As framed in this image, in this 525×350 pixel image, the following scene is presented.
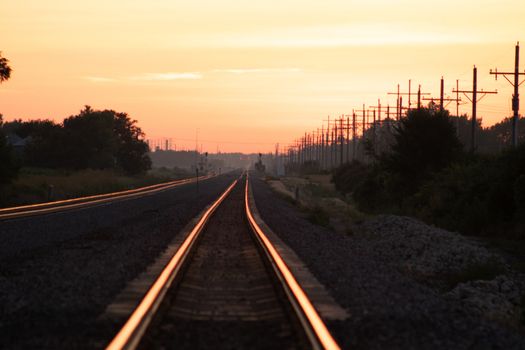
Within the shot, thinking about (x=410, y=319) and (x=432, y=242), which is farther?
(x=432, y=242)

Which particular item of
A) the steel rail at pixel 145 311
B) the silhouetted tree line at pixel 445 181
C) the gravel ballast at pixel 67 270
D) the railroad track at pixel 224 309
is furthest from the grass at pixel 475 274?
the silhouetted tree line at pixel 445 181

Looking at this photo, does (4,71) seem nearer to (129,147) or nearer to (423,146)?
(423,146)

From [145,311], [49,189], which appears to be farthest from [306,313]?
[49,189]

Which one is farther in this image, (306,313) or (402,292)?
(402,292)

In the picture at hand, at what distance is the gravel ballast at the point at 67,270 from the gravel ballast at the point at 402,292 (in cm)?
311

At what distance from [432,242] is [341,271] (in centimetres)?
810

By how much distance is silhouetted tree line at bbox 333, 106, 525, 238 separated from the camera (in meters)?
27.0

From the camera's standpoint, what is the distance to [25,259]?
15.1 m

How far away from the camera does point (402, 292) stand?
36.1 feet

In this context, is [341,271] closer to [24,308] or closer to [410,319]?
[410,319]

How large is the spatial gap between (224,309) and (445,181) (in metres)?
26.5

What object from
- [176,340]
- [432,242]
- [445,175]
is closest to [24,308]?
[176,340]

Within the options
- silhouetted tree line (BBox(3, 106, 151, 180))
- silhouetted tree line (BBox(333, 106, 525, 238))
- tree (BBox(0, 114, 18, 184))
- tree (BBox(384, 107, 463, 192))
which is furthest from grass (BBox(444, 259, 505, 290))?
silhouetted tree line (BBox(3, 106, 151, 180))

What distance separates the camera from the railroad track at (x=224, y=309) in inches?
289
